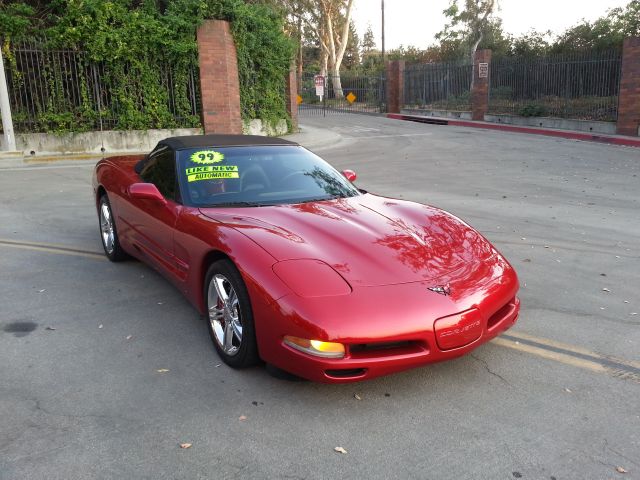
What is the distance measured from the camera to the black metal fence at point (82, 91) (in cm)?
1536

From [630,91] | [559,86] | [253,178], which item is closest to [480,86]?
[559,86]

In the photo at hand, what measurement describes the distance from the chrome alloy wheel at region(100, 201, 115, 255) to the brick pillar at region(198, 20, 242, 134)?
11.5 metres

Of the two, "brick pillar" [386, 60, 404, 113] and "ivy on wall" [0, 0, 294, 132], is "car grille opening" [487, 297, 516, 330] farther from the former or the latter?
→ "brick pillar" [386, 60, 404, 113]

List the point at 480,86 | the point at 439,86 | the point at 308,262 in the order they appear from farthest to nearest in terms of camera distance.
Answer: the point at 439,86, the point at 480,86, the point at 308,262

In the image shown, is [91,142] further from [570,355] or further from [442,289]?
[570,355]

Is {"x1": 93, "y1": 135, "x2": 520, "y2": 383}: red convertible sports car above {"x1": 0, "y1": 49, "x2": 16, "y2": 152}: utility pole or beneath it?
beneath

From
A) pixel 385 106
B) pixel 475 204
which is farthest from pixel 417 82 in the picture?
pixel 475 204

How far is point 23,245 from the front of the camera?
259 inches

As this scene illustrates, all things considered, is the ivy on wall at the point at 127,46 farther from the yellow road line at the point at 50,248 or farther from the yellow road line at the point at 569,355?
the yellow road line at the point at 569,355

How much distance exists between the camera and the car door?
14.4 feet

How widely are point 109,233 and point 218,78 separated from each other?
11972 mm

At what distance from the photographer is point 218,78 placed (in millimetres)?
16891

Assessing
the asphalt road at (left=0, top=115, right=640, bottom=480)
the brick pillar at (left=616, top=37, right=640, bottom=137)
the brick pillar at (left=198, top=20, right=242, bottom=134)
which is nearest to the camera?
the asphalt road at (left=0, top=115, right=640, bottom=480)

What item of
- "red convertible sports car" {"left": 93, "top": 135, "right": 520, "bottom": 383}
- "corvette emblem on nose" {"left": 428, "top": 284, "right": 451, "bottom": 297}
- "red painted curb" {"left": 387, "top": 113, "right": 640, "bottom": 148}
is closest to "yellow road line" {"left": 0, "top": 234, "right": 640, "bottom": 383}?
"red convertible sports car" {"left": 93, "top": 135, "right": 520, "bottom": 383}
